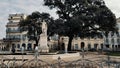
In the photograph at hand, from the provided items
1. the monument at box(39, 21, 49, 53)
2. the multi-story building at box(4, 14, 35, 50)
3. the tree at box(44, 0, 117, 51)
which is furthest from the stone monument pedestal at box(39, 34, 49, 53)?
the multi-story building at box(4, 14, 35, 50)

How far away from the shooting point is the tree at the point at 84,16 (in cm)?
4909

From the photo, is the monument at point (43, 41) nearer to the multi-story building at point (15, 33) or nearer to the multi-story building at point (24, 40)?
the multi-story building at point (24, 40)

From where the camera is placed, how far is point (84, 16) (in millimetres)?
49094

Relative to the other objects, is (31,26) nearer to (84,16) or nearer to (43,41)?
(84,16)

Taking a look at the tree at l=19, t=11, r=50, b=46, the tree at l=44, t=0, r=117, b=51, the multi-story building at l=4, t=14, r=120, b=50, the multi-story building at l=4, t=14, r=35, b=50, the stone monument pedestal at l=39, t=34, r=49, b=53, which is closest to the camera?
the stone monument pedestal at l=39, t=34, r=49, b=53

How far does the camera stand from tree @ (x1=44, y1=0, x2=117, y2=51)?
161 feet

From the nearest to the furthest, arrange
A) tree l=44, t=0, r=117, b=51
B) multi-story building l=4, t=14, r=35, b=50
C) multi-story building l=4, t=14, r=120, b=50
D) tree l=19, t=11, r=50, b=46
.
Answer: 1. tree l=44, t=0, r=117, b=51
2. tree l=19, t=11, r=50, b=46
3. multi-story building l=4, t=14, r=120, b=50
4. multi-story building l=4, t=14, r=35, b=50

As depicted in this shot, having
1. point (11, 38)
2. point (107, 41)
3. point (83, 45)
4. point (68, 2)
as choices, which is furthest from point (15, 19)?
point (68, 2)

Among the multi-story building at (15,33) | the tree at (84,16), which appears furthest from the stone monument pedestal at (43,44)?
the multi-story building at (15,33)

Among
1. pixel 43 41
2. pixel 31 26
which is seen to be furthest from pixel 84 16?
pixel 31 26

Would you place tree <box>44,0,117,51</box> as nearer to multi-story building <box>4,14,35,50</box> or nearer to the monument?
the monument

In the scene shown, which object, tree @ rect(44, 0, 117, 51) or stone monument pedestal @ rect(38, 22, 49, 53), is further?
tree @ rect(44, 0, 117, 51)

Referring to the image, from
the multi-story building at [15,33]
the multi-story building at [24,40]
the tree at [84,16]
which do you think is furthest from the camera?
the multi-story building at [15,33]

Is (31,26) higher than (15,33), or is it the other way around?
(31,26)
